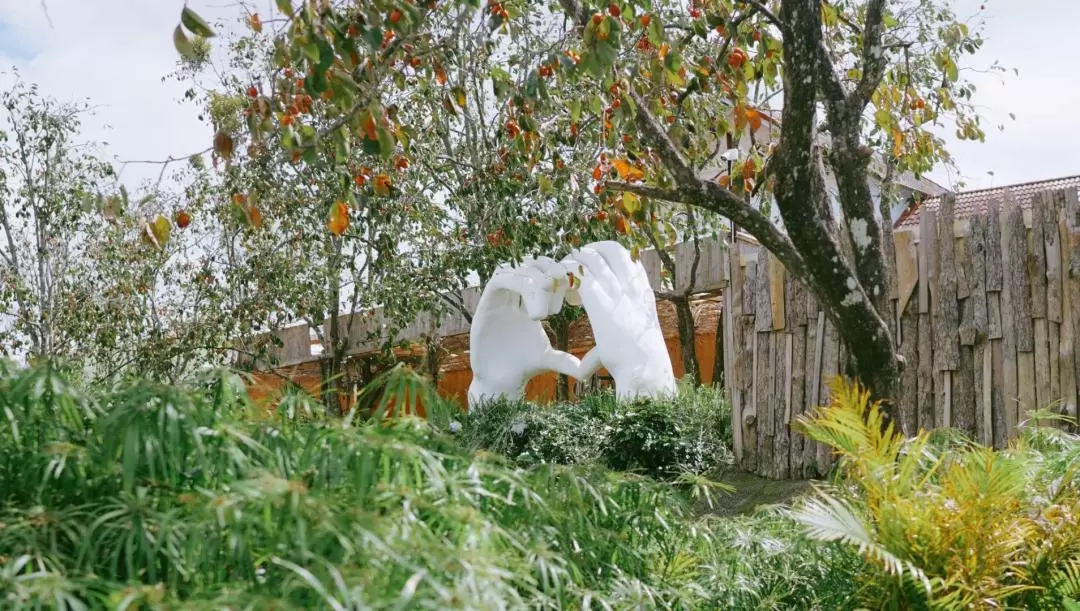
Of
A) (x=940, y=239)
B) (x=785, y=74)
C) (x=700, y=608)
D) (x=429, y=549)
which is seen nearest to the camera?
(x=429, y=549)

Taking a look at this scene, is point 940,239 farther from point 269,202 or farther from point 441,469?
point 269,202

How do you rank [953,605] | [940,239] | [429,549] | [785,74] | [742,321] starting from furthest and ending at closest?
[742,321], [940,239], [785,74], [953,605], [429,549]

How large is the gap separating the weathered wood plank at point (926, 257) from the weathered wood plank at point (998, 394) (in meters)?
0.49

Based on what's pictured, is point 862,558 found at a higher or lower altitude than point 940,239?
lower

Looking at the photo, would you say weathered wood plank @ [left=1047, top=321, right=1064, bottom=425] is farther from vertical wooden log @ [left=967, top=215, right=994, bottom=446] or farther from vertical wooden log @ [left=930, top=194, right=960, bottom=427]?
vertical wooden log @ [left=930, top=194, right=960, bottom=427]

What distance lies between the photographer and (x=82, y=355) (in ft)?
46.1

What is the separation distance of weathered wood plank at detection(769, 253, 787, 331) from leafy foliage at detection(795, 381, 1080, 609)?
4.21 m

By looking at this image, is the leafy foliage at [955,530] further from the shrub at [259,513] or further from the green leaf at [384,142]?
the green leaf at [384,142]

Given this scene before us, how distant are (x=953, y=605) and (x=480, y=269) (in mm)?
7878

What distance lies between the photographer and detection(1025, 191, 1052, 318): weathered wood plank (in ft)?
23.3

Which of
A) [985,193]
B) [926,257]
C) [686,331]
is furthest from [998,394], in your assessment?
[985,193]

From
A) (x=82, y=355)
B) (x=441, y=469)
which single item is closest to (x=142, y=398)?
(x=441, y=469)

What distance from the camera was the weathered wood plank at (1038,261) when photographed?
23.3ft

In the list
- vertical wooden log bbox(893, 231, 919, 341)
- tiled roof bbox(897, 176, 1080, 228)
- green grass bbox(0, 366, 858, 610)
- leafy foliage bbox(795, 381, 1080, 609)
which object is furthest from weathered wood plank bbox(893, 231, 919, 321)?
tiled roof bbox(897, 176, 1080, 228)
